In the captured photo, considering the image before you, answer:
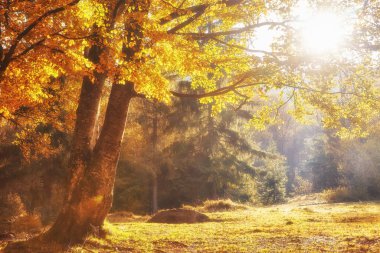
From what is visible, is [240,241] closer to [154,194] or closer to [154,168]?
[154,168]

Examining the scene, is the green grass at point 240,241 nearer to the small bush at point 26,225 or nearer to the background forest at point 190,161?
the small bush at point 26,225

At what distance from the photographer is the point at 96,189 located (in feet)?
29.6

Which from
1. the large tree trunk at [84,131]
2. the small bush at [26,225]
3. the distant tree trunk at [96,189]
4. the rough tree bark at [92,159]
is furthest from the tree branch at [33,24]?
the small bush at [26,225]

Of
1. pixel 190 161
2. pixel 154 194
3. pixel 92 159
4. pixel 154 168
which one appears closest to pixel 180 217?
pixel 92 159

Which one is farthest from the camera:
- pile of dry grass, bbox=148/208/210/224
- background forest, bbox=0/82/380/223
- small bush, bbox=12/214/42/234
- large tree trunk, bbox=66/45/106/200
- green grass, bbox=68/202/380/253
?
background forest, bbox=0/82/380/223

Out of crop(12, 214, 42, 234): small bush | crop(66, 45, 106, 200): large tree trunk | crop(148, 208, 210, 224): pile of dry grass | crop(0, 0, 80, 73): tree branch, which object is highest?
crop(0, 0, 80, 73): tree branch

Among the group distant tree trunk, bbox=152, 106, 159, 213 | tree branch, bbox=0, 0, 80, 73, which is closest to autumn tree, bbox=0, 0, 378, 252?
tree branch, bbox=0, 0, 80, 73

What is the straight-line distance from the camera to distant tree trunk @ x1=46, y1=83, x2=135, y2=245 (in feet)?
28.6

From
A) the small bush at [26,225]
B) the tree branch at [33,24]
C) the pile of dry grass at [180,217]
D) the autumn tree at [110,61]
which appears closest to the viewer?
the tree branch at [33,24]

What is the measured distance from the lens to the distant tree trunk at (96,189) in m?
8.73

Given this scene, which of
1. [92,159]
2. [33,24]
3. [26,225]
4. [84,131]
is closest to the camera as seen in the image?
[33,24]

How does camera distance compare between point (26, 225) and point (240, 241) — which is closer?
point (240, 241)

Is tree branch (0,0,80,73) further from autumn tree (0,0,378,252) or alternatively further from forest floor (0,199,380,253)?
forest floor (0,199,380,253)

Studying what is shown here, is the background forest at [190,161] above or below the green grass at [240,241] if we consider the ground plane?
above
